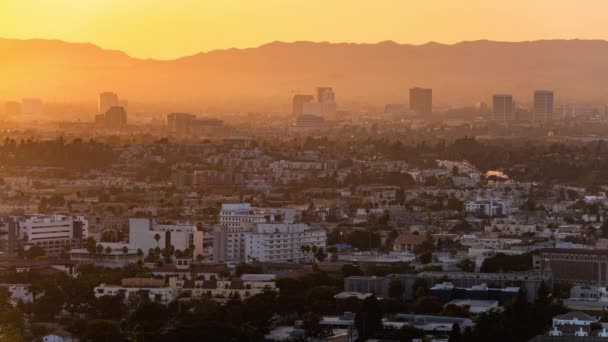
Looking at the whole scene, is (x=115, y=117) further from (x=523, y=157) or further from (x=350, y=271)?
(x=350, y=271)

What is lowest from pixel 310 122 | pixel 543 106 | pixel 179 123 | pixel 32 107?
pixel 179 123

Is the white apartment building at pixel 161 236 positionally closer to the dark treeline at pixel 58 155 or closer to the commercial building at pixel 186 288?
the commercial building at pixel 186 288

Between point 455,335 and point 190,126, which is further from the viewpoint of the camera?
point 190,126

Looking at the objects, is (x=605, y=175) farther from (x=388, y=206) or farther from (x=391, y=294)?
(x=391, y=294)

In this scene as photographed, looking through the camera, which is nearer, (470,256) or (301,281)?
(301,281)

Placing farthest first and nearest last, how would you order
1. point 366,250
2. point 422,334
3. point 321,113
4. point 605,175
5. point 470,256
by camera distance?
point 321,113 < point 605,175 < point 366,250 < point 470,256 < point 422,334

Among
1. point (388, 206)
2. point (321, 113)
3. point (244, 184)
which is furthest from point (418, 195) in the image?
point (321, 113)

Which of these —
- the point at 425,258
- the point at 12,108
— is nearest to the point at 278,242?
the point at 425,258
